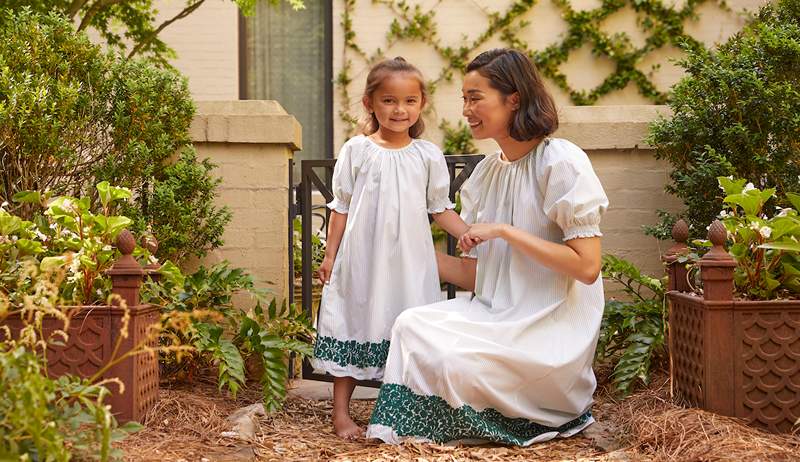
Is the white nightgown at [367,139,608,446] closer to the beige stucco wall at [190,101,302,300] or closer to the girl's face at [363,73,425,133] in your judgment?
the girl's face at [363,73,425,133]

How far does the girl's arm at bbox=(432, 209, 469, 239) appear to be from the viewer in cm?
362

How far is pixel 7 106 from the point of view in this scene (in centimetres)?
397

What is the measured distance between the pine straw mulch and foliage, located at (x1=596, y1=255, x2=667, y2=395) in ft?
0.34

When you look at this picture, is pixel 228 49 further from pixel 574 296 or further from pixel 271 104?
pixel 574 296

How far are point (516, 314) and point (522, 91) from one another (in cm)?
83

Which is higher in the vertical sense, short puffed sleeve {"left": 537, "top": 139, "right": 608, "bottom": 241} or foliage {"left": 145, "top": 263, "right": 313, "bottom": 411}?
short puffed sleeve {"left": 537, "top": 139, "right": 608, "bottom": 241}

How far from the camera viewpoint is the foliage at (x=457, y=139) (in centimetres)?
851

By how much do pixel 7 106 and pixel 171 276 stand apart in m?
1.13

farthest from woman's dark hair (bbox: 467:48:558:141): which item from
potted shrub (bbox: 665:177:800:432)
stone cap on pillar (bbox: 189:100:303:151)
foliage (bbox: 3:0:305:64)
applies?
foliage (bbox: 3:0:305:64)

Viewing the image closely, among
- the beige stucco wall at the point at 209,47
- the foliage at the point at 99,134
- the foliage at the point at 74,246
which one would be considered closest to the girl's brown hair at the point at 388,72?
the foliage at the point at 74,246

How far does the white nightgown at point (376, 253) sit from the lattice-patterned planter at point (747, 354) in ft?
3.67

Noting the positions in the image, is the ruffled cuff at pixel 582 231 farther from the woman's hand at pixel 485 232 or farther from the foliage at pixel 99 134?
the foliage at pixel 99 134

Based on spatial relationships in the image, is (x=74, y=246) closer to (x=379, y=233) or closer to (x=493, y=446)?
(x=379, y=233)

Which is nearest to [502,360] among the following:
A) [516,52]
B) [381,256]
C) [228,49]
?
[381,256]
